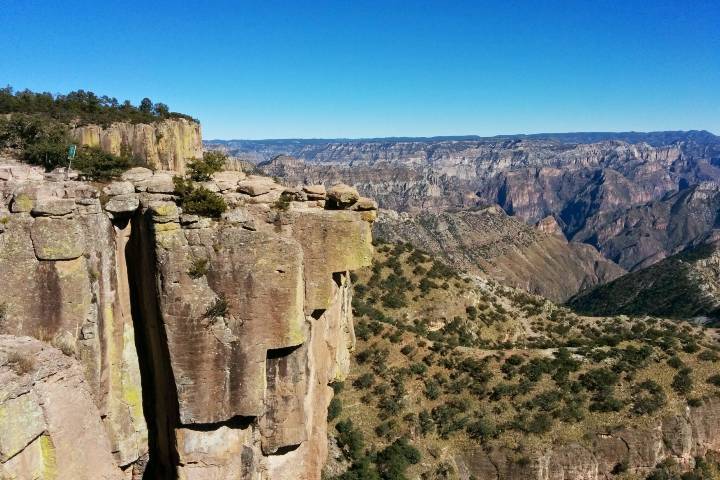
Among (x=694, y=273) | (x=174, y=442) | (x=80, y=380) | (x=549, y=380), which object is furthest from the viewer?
(x=694, y=273)

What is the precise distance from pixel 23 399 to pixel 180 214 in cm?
667

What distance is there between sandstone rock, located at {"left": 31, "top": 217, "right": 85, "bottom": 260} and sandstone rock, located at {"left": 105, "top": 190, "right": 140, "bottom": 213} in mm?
1274

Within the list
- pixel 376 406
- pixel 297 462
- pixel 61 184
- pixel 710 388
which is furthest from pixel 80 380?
pixel 710 388

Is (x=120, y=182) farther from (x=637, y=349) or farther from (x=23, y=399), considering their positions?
→ (x=637, y=349)

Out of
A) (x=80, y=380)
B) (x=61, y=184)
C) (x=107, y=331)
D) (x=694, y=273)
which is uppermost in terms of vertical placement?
(x=61, y=184)

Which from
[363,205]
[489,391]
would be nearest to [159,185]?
[363,205]

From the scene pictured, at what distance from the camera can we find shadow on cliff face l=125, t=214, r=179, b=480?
52.7 ft

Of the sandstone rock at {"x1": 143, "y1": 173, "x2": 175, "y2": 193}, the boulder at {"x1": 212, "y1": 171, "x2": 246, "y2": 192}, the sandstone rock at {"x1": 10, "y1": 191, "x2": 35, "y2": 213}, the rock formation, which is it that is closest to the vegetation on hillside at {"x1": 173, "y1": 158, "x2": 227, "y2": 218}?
the sandstone rock at {"x1": 143, "y1": 173, "x2": 175, "y2": 193}

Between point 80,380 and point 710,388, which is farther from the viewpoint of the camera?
point 710,388

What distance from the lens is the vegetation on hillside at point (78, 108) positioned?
5654 cm

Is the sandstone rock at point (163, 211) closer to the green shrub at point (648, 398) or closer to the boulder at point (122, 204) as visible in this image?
the boulder at point (122, 204)

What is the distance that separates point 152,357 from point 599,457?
89.4ft

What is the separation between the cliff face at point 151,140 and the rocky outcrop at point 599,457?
44405 mm

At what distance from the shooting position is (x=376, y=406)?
32.9 meters
